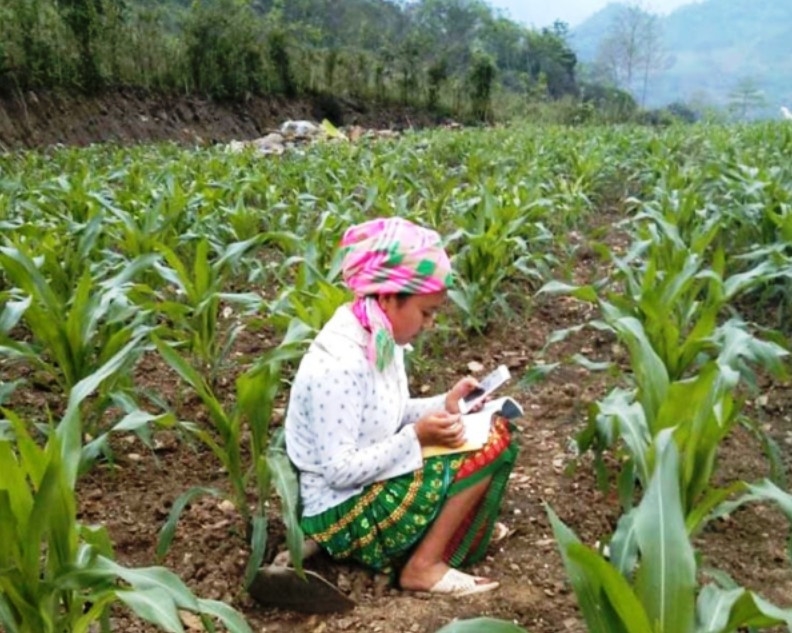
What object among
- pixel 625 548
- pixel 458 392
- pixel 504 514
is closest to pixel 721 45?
pixel 504 514

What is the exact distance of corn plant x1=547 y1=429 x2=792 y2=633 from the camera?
1.37m

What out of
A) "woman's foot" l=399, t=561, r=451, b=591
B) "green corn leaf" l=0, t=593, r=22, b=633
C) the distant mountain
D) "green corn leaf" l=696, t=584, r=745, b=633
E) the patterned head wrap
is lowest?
"woman's foot" l=399, t=561, r=451, b=591

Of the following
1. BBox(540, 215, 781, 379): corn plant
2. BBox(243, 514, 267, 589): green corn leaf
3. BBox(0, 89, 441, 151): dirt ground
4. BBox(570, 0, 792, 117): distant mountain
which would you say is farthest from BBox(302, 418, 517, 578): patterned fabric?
BBox(570, 0, 792, 117): distant mountain

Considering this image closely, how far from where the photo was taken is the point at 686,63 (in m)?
124

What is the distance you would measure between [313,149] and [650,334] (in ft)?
35.9

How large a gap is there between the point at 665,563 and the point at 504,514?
130 centimetres

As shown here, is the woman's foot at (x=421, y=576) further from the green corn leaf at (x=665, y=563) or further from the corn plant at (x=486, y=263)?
the corn plant at (x=486, y=263)

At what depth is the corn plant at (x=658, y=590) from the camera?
4.49 feet

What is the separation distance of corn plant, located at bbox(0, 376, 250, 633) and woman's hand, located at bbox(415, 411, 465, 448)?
754 millimetres

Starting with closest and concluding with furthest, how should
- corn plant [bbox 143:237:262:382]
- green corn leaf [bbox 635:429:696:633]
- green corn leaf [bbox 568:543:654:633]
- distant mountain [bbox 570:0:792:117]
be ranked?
green corn leaf [bbox 568:543:654:633] → green corn leaf [bbox 635:429:696:633] → corn plant [bbox 143:237:262:382] → distant mountain [bbox 570:0:792:117]

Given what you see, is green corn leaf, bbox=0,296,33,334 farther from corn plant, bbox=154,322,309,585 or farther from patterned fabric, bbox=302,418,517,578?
patterned fabric, bbox=302,418,517,578

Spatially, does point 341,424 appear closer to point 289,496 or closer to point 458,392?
point 289,496

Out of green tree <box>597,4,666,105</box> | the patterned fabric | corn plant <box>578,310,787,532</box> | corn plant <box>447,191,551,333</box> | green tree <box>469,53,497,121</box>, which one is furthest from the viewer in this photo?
green tree <box>597,4,666,105</box>

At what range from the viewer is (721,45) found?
123 m
